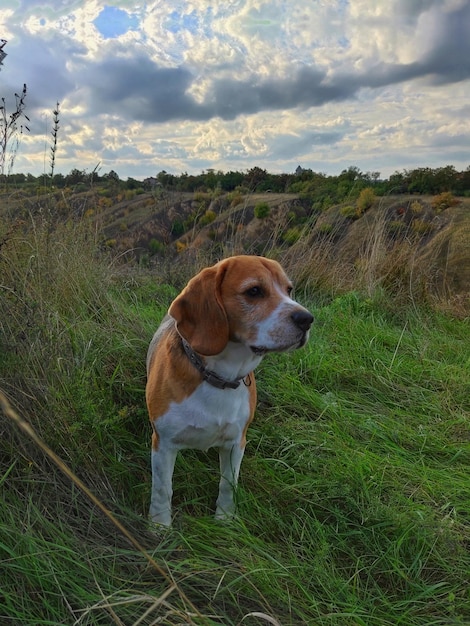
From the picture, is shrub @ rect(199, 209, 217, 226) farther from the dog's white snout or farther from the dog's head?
the dog's white snout

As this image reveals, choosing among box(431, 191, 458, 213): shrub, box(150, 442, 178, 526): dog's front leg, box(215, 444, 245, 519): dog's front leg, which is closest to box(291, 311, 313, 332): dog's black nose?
box(215, 444, 245, 519): dog's front leg

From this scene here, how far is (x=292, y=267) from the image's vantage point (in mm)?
7309

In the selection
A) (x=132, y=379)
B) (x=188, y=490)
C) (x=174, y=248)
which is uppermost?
(x=174, y=248)

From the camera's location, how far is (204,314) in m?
2.43

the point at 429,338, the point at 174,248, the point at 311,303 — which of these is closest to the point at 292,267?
the point at 311,303

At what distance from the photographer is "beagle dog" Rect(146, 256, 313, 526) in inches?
94.5

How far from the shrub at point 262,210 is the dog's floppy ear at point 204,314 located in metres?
5.12

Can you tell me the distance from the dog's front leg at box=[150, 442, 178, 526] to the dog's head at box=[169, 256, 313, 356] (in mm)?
623

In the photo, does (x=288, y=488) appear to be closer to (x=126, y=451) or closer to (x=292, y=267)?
(x=126, y=451)

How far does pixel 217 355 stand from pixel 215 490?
0.95 m

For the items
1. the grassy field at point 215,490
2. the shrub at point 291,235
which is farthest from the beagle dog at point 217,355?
the shrub at point 291,235

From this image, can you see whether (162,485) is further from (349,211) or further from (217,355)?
(349,211)

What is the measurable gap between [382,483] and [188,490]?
3.73 feet

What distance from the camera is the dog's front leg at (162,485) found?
8.40ft
